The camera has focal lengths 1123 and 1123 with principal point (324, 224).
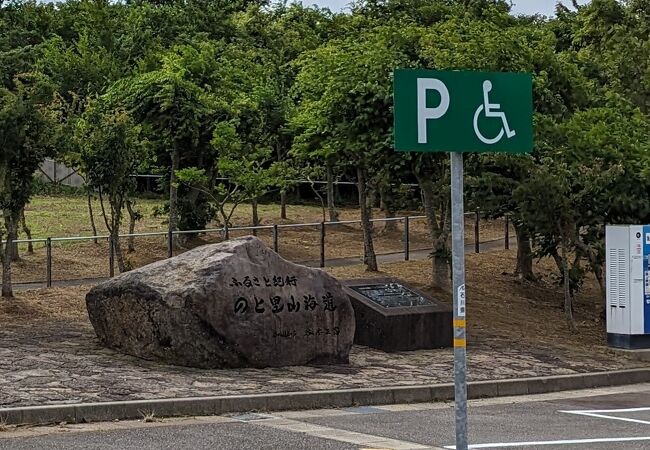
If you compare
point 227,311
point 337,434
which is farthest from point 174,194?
point 337,434

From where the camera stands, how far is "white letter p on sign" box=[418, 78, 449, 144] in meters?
7.08

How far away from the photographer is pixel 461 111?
7.23m

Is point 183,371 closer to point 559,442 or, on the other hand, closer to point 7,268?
point 559,442

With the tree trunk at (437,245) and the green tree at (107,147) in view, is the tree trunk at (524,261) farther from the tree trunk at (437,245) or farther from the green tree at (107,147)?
the green tree at (107,147)

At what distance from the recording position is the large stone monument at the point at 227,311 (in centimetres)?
1458

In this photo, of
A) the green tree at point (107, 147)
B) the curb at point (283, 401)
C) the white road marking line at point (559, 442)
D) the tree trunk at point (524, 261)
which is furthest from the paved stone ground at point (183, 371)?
the tree trunk at point (524, 261)

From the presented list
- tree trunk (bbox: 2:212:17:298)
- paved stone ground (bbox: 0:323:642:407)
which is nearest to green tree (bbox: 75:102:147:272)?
Result: tree trunk (bbox: 2:212:17:298)

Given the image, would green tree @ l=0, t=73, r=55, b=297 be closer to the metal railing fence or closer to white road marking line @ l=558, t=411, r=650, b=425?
A: the metal railing fence

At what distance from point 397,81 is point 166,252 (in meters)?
19.0

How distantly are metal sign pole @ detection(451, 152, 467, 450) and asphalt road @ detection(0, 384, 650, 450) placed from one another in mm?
3685

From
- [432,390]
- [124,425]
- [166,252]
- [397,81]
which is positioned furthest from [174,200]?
[397,81]

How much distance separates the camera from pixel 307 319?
15.6 metres

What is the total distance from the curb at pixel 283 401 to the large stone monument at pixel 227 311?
66.0 inches

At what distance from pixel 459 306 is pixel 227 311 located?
784 centimetres
